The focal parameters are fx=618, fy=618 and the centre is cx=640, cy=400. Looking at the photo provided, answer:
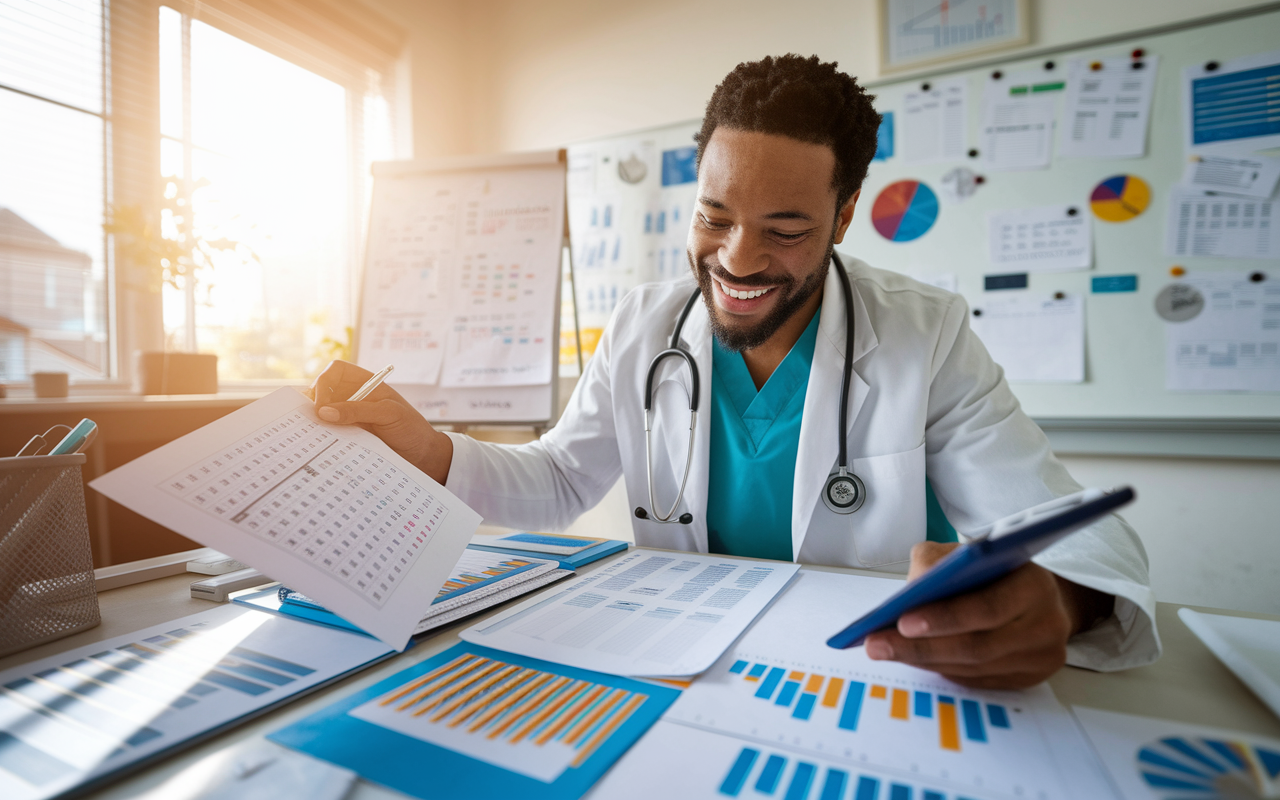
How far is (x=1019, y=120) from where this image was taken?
5.62ft

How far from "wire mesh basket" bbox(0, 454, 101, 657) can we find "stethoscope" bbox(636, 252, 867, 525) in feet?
2.35

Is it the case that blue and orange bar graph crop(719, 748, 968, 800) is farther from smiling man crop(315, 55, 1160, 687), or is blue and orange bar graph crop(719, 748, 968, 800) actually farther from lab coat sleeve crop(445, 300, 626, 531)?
lab coat sleeve crop(445, 300, 626, 531)

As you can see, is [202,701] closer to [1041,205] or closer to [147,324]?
[147,324]

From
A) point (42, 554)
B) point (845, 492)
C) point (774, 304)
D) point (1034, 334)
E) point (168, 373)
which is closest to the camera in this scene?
point (42, 554)

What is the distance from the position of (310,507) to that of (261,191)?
2.06 metres

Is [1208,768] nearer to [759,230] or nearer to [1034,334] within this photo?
[759,230]

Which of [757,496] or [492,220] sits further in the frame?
[492,220]

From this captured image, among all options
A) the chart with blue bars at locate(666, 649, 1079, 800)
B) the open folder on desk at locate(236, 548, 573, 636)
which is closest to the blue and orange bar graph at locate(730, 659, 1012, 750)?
the chart with blue bars at locate(666, 649, 1079, 800)

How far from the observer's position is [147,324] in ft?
5.95

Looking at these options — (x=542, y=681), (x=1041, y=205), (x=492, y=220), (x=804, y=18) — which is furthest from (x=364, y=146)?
(x=542, y=681)

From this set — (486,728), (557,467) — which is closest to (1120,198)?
(557,467)

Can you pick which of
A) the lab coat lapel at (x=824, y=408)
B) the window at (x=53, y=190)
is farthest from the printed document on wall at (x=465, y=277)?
the lab coat lapel at (x=824, y=408)

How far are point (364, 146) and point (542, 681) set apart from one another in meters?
2.64

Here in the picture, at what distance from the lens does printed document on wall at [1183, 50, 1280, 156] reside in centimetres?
147
